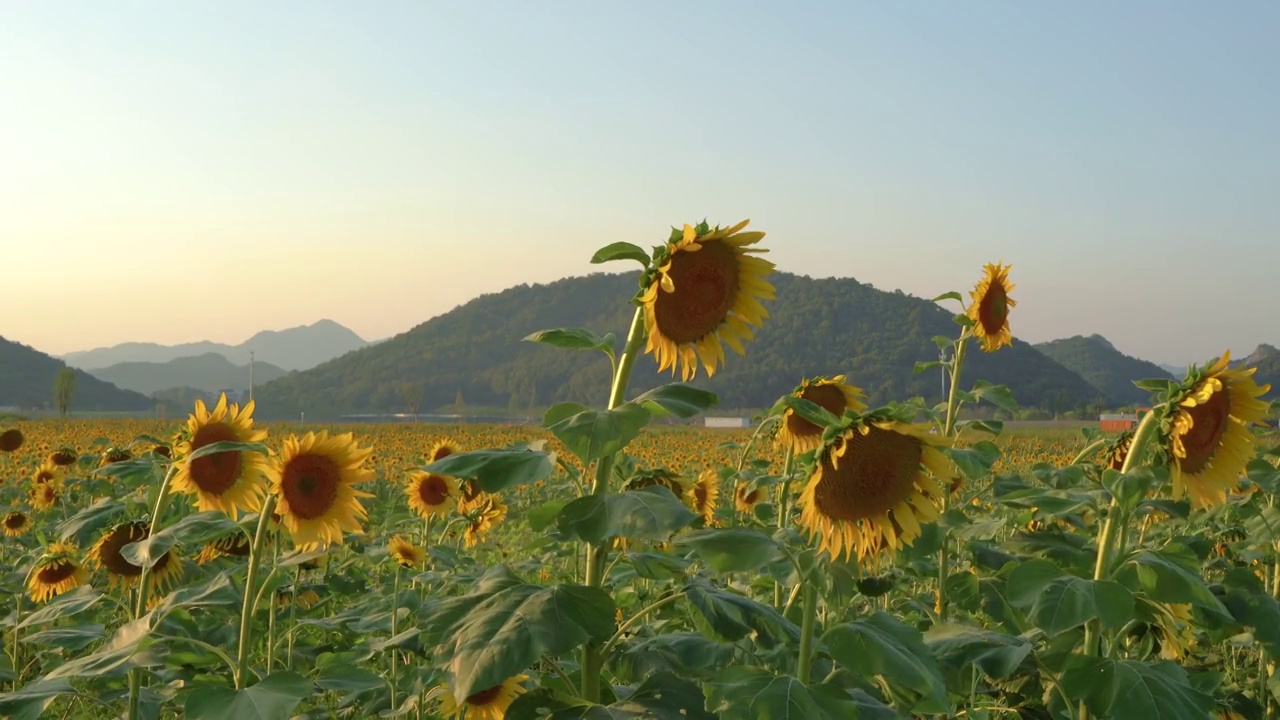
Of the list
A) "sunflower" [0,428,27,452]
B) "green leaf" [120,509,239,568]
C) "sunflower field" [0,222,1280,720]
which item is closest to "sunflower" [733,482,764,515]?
"sunflower field" [0,222,1280,720]

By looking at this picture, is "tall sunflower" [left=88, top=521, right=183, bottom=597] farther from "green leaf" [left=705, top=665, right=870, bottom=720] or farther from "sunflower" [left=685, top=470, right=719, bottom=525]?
"sunflower" [left=685, top=470, right=719, bottom=525]

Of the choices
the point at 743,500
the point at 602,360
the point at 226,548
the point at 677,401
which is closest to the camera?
the point at 677,401

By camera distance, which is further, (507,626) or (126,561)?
(126,561)

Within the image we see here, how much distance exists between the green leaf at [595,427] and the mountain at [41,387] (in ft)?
437

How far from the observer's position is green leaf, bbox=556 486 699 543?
6.95 ft

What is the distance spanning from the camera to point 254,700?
2369 millimetres

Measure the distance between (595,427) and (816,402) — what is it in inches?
62.6

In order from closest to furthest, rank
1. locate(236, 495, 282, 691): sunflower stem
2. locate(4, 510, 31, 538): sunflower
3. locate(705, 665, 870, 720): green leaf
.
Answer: locate(705, 665, 870, 720): green leaf
locate(236, 495, 282, 691): sunflower stem
locate(4, 510, 31, 538): sunflower

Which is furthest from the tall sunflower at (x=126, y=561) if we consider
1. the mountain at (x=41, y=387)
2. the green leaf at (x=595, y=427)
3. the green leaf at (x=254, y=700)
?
the mountain at (x=41, y=387)

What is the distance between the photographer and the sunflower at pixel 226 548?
14.0 ft

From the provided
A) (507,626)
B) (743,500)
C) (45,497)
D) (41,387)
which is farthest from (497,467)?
(41,387)

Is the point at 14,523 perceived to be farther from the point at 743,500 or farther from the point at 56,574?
the point at 743,500

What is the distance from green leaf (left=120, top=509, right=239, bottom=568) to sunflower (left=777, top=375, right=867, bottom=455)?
186 centimetres

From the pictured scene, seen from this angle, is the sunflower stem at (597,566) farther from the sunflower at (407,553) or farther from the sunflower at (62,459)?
the sunflower at (62,459)
